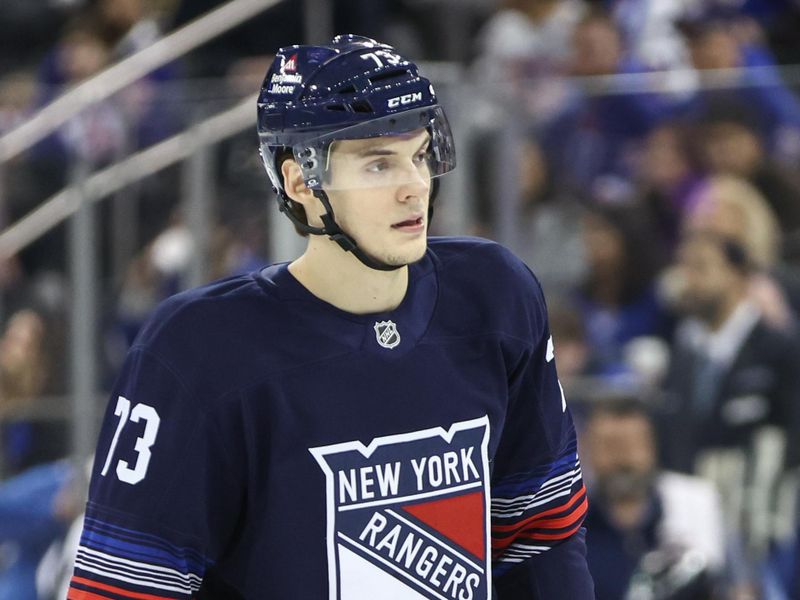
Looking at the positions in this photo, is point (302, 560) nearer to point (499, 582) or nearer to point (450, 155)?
point (499, 582)

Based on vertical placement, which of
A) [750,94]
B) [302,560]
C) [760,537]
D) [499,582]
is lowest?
[760,537]

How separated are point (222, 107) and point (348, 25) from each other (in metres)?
1.39

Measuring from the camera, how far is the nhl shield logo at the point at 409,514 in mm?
1809

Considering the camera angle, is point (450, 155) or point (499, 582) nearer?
point (450, 155)

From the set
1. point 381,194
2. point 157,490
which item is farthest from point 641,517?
point 157,490

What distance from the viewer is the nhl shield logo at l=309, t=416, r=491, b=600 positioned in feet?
5.93

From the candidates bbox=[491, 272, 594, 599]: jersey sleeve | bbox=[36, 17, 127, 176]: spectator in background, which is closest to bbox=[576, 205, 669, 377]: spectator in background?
bbox=[36, 17, 127, 176]: spectator in background

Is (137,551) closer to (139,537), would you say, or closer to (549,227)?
(139,537)

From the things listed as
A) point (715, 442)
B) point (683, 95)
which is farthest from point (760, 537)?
point (683, 95)

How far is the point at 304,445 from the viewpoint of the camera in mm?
1788

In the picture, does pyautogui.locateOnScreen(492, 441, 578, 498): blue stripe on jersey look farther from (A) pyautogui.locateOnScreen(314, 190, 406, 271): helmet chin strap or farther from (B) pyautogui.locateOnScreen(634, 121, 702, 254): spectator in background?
(B) pyautogui.locateOnScreen(634, 121, 702, 254): spectator in background

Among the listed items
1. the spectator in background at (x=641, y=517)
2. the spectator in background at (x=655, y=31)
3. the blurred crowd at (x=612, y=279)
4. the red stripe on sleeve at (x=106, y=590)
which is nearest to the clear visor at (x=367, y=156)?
the red stripe on sleeve at (x=106, y=590)

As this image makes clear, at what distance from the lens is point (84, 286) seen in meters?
3.93

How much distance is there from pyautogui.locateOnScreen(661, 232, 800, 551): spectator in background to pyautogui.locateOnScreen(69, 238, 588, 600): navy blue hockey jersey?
1.83 meters
